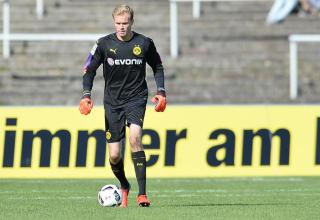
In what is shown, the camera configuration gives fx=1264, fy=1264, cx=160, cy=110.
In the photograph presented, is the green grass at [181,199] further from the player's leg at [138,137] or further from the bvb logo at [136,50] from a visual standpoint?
the bvb logo at [136,50]

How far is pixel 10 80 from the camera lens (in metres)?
23.2

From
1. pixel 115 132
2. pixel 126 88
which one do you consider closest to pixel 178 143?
pixel 115 132

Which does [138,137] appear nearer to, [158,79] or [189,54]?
[158,79]

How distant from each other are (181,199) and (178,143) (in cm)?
445

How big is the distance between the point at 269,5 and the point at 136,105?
530 inches

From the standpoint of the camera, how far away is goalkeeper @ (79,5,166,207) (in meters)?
12.9

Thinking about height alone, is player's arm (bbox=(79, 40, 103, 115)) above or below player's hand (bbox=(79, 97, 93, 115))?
above

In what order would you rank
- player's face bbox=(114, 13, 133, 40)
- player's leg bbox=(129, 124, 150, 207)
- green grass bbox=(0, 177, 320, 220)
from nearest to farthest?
green grass bbox=(0, 177, 320, 220) < player's face bbox=(114, 13, 133, 40) < player's leg bbox=(129, 124, 150, 207)

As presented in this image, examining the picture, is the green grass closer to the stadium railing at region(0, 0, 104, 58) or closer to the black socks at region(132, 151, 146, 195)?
the black socks at region(132, 151, 146, 195)

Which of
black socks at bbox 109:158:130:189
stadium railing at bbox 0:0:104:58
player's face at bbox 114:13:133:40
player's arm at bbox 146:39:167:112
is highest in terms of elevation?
stadium railing at bbox 0:0:104:58

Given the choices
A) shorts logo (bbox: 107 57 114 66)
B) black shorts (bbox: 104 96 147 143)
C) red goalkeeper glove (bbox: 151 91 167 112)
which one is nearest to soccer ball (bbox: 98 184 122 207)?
black shorts (bbox: 104 96 147 143)

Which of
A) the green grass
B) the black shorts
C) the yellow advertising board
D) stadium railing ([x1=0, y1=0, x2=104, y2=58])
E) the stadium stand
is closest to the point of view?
the green grass

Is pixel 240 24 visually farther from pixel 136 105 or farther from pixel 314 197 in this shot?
pixel 136 105

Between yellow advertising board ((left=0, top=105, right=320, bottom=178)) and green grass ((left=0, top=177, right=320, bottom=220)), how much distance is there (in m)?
0.40
